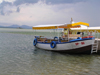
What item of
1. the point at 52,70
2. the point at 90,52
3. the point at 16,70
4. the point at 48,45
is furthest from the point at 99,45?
the point at 16,70

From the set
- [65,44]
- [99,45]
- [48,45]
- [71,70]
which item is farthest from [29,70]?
[99,45]

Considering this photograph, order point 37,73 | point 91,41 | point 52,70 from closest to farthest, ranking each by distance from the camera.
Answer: point 37,73, point 52,70, point 91,41

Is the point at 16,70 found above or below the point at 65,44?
below

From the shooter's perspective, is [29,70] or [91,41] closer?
[29,70]

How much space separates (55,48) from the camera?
44.4 feet

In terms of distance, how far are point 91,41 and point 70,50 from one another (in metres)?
2.54

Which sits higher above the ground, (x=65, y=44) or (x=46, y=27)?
(x=46, y=27)

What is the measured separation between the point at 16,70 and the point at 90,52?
8.65 metres

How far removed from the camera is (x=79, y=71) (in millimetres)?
7840

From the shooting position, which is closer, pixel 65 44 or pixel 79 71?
pixel 79 71

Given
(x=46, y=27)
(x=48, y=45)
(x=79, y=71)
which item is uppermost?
(x=46, y=27)

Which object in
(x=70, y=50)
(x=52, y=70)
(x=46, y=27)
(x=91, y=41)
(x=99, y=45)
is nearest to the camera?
(x=52, y=70)

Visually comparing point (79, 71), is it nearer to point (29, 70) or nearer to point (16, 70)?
point (29, 70)

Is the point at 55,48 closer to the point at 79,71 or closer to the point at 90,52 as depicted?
the point at 90,52
